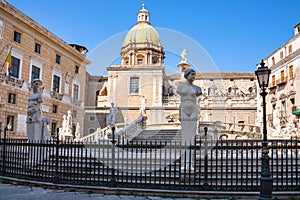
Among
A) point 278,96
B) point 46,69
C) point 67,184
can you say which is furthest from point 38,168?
point 278,96

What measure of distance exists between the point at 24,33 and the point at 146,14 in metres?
33.4

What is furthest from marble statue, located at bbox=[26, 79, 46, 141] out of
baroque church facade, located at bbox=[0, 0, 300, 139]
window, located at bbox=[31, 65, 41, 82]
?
window, located at bbox=[31, 65, 41, 82]

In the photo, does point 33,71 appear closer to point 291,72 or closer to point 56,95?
point 56,95

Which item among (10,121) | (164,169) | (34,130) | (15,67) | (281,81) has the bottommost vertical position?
(164,169)

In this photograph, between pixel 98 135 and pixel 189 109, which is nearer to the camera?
pixel 189 109

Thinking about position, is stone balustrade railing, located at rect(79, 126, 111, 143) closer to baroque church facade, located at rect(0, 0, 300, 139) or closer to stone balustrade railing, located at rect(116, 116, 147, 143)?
stone balustrade railing, located at rect(116, 116, 147, 143)

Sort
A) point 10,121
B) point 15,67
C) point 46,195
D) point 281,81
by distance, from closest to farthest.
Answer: point 46,195, point 10,121, point 15,67, point 281,81

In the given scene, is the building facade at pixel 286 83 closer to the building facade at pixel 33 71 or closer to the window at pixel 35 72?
the building facade at pixel 33 71

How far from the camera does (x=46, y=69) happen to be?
2753cm

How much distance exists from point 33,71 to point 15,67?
96.1 inches

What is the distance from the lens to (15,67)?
23438 mm

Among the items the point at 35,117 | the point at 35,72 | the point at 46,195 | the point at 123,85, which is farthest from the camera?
the point at 123,85

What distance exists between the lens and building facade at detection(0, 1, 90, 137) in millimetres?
21909

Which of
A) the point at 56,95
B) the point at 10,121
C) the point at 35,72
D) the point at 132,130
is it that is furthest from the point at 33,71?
the point at 132,130
